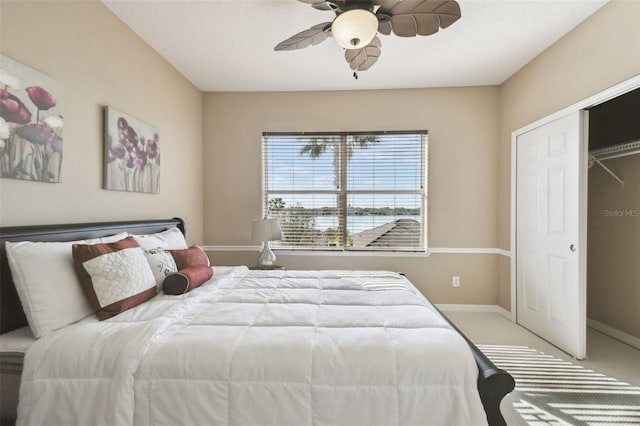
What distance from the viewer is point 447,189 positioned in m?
3.52

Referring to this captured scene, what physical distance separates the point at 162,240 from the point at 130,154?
0.78 metres

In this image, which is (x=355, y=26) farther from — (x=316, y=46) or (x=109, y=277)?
(x=109, y=277)

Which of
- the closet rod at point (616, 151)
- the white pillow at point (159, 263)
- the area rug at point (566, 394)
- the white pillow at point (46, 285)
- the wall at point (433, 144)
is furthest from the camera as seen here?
the wall at point (433, 144)

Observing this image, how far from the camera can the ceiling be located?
214 cm

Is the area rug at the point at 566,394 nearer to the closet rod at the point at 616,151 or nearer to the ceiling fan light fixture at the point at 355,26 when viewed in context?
the closet rod at the point at 616,151

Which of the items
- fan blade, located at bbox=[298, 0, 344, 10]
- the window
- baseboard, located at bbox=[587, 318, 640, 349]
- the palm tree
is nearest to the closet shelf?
baseboard, located at bbox=[587, 318, 640, 349]

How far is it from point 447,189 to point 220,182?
9.34ft

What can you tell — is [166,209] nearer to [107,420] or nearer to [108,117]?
[108,117]

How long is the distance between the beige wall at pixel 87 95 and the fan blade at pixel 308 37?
52.1 inches

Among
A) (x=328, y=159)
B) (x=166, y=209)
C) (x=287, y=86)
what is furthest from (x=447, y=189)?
(x=166, y=209)

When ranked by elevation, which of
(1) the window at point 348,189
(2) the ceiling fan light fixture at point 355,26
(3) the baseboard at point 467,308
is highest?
(2) the ceiling fan light fixture at point 355,26

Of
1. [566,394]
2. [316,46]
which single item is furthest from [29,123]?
[566,394]

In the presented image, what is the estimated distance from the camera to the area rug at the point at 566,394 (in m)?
1.72

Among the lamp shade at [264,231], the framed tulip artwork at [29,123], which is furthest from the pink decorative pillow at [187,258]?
the lamp shade at [264,231]
